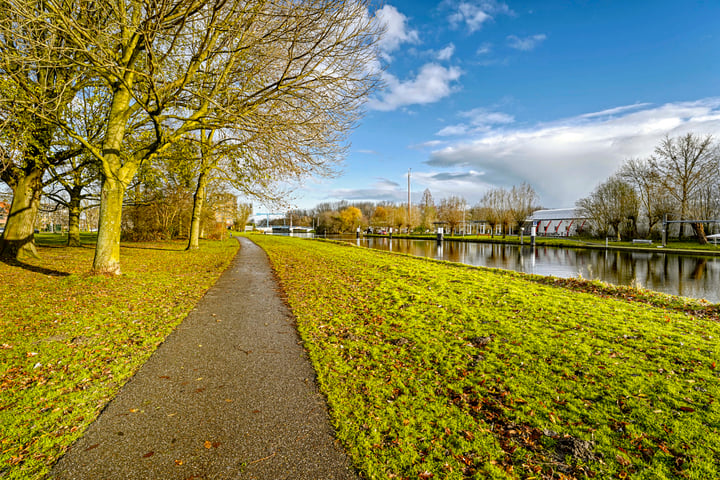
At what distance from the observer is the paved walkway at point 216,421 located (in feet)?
8.27

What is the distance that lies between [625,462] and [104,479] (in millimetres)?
3988

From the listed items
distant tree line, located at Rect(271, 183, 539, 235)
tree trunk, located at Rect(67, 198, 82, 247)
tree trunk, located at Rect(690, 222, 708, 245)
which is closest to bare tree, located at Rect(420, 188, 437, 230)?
distant tree line, located at Rect(271, 183, 539, 235)

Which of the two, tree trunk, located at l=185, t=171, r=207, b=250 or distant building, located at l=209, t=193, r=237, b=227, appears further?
distant building, located at l=209, t=193, r=237, b=227

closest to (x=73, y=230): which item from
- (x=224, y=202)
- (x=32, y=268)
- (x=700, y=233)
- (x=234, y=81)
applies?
(x=224, y=202)

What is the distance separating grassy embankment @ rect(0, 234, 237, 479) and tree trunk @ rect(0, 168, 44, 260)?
362cm

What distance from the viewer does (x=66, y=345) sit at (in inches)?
189

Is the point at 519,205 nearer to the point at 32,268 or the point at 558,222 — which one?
the point at 558,222

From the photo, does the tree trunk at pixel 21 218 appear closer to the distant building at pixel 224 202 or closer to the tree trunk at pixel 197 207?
the tree trunk at pixel 197 207

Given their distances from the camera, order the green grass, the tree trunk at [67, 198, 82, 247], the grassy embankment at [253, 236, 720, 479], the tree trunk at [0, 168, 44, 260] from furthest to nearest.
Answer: the green grass
the tree trunk at [67, 198, 82, 247]
the tree trunk at [0, 168, 44, 260]
the grassy embankment at [253, 236, 720, 479]

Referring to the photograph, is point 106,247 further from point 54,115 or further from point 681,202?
point 681,202

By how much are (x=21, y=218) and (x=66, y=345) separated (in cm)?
1188

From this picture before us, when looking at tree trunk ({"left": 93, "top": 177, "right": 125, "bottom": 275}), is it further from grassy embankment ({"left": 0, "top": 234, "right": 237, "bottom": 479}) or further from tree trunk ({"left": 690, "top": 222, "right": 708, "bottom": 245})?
tree trunk ({"left": 690, "top": 222, "right": 708, "bottom": 245})

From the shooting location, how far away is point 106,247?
955 cm

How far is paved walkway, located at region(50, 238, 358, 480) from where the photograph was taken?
252 centimetres
